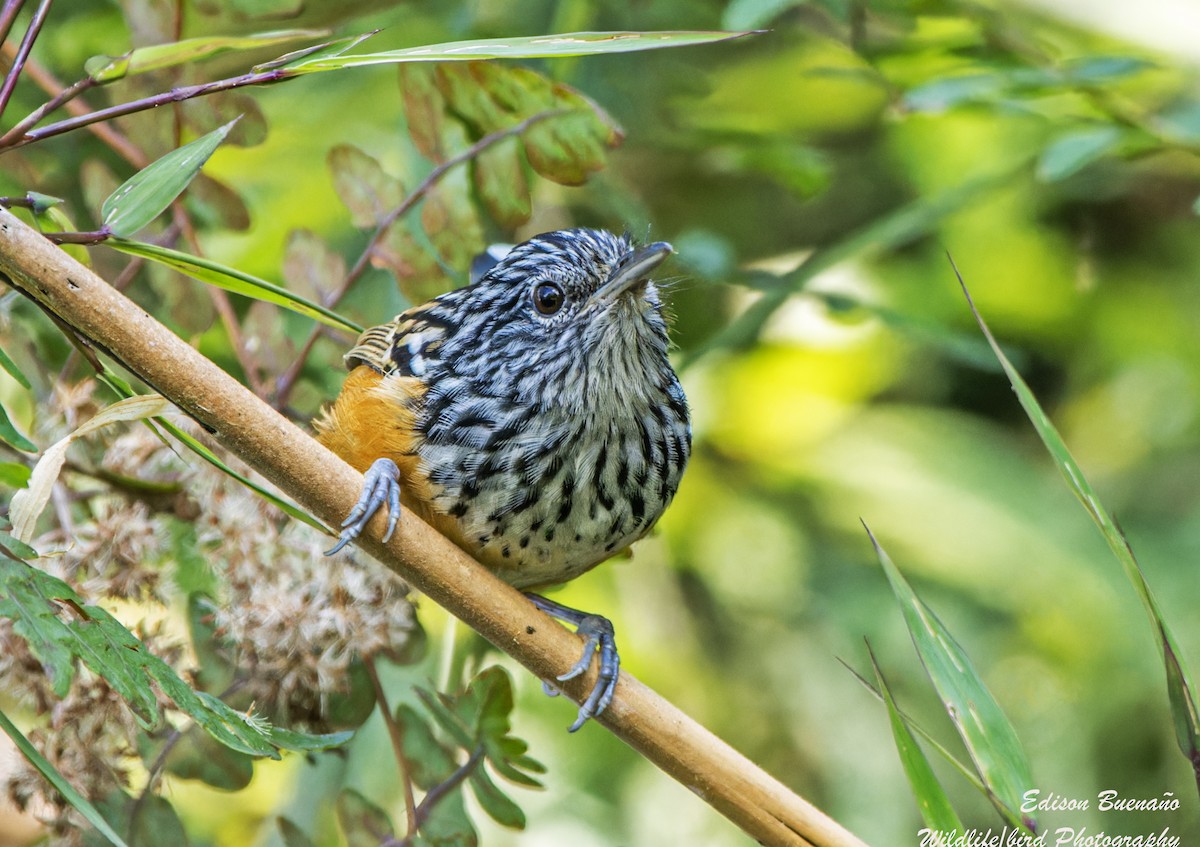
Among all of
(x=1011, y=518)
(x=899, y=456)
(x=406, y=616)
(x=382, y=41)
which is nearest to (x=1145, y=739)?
(x=1011, y=518)

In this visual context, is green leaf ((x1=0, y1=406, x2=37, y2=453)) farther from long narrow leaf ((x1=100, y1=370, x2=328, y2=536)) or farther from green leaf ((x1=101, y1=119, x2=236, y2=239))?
green leaf ((x1=101, y1=119, x2=236, y2=239))

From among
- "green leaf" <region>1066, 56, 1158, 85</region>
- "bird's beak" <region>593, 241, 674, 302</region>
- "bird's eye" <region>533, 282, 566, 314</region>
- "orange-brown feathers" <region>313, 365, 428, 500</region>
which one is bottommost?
"orange-brown feathers" <region>313, 365, 428, 500</region>

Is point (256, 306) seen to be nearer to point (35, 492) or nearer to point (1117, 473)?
point (35, 492)

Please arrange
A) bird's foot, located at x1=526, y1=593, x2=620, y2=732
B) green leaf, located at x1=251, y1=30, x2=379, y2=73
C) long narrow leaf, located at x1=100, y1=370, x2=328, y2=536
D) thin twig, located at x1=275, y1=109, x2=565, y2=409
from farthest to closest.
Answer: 1. thin twig, located at x1=275, y1=109, x2=565, y2=409
2. bird's foot, located at x1=526, y1=593, x2=620, y2=732
3. long narrow leaf, located at x1=100, y1=370, x2=328, y2=536
4. green leaf, located at x1=251, y1=30, x2=379, y2=73

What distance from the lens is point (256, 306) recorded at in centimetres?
219

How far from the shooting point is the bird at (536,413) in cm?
194

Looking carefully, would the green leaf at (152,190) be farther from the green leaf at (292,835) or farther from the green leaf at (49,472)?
the green leaf at (292,835)

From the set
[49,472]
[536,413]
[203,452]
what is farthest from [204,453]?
[536,413]

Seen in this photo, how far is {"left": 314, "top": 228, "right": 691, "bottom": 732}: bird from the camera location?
194cm

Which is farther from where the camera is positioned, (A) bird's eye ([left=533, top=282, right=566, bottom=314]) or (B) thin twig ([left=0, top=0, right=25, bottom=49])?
(A) bird's eye ([left=533, top=282, right=566, bottom=314])

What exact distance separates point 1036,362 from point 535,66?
1.83 metres

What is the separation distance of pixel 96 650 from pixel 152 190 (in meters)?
0.50

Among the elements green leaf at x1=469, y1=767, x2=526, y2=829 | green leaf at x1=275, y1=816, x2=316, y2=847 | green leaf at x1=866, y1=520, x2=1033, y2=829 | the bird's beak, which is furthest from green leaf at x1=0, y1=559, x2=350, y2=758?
A: the bird's beak

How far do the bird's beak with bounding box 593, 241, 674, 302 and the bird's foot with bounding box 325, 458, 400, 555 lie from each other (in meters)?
0.45
